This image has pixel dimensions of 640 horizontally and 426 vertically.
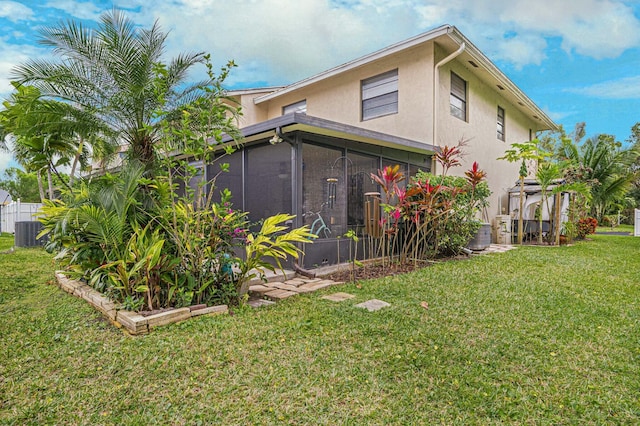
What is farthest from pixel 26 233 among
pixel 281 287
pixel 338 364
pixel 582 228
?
pixel 582 228

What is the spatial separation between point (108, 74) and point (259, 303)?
4820mm

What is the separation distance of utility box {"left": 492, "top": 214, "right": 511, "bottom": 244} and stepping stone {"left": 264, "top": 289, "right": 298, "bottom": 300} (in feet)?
28.4

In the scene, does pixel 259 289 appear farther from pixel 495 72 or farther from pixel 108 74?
pixel 495 72

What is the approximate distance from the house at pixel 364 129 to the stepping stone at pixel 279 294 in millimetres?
1508

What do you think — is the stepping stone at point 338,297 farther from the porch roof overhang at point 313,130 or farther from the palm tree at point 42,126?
the palm tree at point 42,126

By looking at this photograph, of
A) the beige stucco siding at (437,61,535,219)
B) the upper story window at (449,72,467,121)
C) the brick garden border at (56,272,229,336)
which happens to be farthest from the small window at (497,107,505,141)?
the brick garden border at (56,272,229,336)

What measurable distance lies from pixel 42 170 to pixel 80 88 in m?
1.85

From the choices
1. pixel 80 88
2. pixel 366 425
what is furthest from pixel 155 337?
pixel 80 88

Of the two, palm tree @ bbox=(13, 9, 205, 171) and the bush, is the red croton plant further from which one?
the bush

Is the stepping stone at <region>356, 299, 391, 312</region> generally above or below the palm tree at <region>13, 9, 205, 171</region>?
below

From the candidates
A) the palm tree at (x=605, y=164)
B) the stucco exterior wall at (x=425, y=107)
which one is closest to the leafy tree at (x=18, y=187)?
the stucco exterior wall at (x=425, y=107)

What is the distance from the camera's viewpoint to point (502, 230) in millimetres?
11164

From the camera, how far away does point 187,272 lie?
4.03 m

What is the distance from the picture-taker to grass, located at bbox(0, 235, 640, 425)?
2182mm
